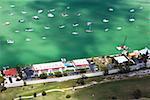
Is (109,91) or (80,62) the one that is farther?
(80,62)

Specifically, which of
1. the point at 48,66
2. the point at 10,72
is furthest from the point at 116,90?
the point at 10,72

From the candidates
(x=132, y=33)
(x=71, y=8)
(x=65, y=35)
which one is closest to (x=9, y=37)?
(x=65, y=35)

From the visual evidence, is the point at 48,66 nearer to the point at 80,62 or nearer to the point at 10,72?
the point at 80,62

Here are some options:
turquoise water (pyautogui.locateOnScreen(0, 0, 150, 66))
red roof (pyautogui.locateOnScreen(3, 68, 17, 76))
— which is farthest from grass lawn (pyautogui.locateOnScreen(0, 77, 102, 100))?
turquoise water (pyautogui.locateOnScreen(0, 0, 150, 66))

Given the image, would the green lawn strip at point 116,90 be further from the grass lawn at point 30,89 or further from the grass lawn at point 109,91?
the grass lawn at point 30,89

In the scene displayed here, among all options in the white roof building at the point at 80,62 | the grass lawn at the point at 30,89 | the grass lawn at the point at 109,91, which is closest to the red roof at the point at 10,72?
the grass lawn at the point at 30,89
